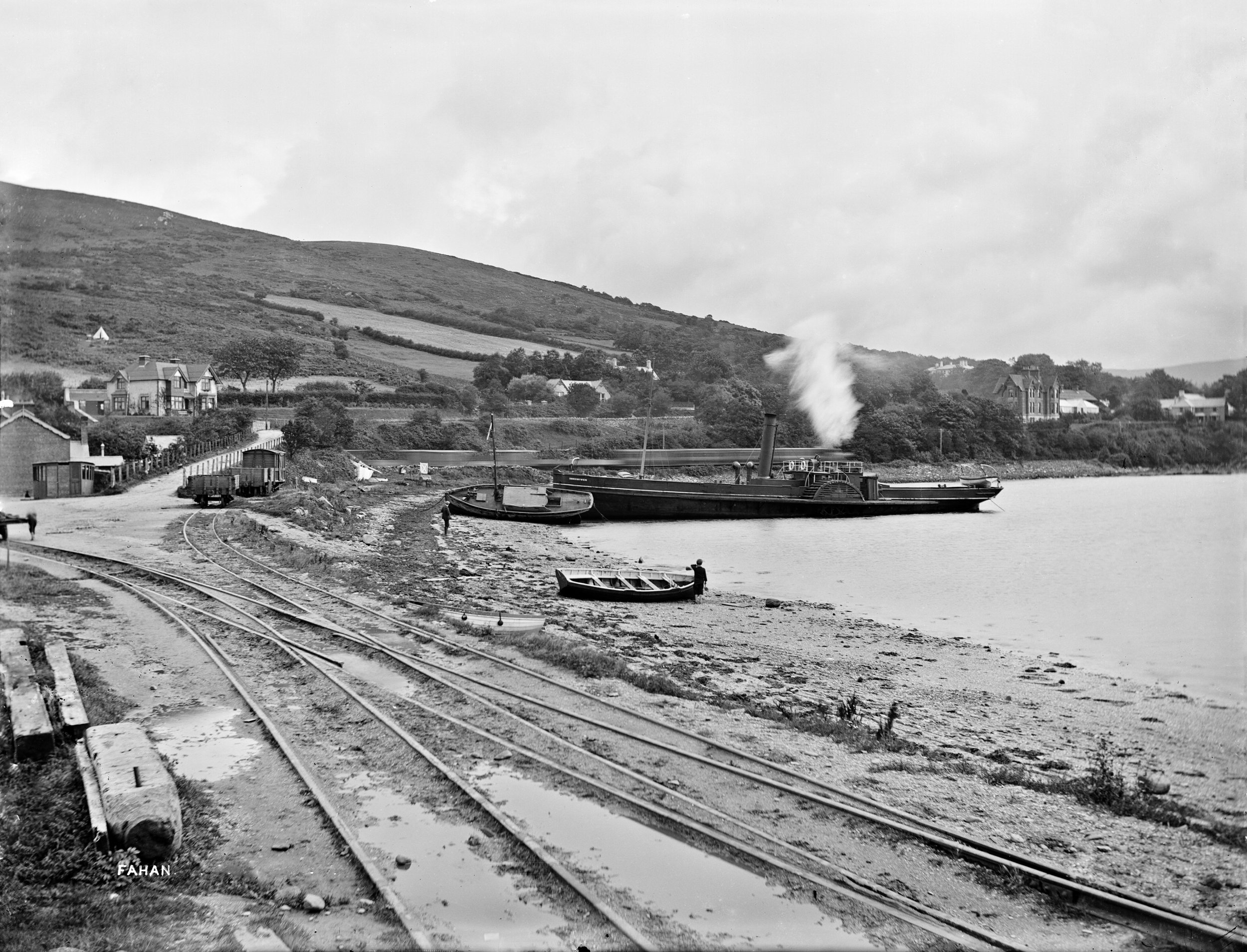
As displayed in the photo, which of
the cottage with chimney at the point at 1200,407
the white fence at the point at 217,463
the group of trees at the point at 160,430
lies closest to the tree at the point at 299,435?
the white fence at the point at 217,463

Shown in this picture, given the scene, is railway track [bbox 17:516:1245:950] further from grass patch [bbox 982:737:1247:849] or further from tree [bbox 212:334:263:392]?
tree [bbox 212:334:263:392]

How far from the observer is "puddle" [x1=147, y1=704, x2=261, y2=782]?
9.16 m

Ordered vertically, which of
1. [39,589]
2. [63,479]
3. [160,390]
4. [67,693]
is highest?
[160,390]

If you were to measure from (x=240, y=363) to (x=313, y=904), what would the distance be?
3117 inches

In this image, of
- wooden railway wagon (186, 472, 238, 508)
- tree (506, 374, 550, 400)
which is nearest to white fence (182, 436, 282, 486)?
wooden railway wagon (186, 472, 238, 508)

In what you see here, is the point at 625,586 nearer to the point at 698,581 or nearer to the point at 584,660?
the point at 698,581

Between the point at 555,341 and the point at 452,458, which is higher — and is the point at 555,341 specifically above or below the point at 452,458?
above

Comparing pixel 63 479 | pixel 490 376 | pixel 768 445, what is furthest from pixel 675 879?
pixel 490 376

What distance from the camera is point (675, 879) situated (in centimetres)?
715

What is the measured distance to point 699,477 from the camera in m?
80.1

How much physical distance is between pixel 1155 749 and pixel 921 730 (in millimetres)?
3129

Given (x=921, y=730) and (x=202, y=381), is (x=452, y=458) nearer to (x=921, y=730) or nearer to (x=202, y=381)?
(x=202, y=381)

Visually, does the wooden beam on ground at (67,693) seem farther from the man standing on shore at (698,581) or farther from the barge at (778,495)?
the barge at (778,495)

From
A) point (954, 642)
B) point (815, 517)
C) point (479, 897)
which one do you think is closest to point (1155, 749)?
point (954, 642)
